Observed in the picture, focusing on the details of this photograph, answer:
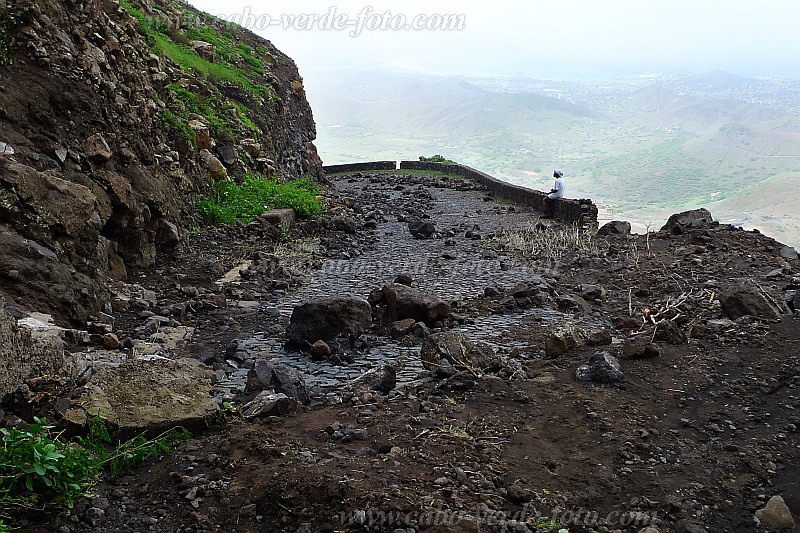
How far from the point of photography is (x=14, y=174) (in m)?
5.66

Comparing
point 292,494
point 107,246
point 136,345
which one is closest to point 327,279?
point 107,246

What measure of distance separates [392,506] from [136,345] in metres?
3.40

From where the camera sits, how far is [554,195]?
1535 centimetres

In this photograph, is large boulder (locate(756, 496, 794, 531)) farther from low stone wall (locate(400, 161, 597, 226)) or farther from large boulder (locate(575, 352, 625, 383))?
low stone wall (locate(400, 161, 597, 226))

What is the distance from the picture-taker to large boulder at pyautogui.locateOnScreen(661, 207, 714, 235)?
37.0 feet

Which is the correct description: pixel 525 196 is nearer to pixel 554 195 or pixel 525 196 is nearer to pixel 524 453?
pixel 554 195

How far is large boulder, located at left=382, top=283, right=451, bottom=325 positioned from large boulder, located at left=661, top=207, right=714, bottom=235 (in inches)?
251

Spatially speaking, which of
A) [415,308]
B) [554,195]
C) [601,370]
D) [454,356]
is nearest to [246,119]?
[554,195]

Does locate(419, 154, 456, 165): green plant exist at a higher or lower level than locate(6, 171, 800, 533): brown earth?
higher

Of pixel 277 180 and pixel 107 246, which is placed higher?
pixel 277 180

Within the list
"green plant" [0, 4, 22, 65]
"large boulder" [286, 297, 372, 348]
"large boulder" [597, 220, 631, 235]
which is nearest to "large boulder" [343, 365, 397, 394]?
"large boulder" [286, 297, 372, 348]

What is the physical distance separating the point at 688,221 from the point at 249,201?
24.8 feet

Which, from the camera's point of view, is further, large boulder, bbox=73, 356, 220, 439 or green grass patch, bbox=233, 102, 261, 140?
green grass patch, bbox=233, 102, 261, 140

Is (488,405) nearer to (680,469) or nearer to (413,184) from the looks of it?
(680,469)
